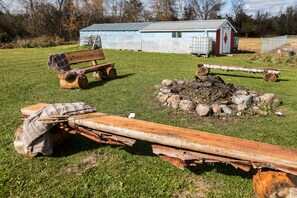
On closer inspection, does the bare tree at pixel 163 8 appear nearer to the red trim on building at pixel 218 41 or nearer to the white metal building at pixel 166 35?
the white metal building at pixel 166 35

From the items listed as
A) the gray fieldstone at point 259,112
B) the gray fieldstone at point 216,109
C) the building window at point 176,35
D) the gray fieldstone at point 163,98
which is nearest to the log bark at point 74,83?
the gray fieldstone at point 163,98

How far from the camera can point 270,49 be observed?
66.4 feet

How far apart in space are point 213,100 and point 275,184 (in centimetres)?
357

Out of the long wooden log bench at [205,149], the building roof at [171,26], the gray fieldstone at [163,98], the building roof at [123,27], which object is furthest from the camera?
the building roof at [123,27]

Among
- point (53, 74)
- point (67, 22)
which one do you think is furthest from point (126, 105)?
point (67, 22)

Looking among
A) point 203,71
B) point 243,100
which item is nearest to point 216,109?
point 243,100

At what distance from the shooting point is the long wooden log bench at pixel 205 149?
2498mm

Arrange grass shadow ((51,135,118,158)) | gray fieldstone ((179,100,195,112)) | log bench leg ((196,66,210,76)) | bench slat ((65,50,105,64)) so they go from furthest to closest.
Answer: log bench leg ((196,66,210,76)) < bench slat ((65,50,105,64)) < gray fieldstone ((179,100,195,112)) < grass shadow ((51,135,118,158))

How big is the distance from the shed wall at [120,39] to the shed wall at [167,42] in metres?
0.68

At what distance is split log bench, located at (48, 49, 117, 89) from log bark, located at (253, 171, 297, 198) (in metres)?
6.08

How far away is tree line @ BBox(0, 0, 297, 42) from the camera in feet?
96.4

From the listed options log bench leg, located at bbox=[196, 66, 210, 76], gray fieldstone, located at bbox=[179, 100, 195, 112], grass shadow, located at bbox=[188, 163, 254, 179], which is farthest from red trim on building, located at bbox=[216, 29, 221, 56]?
grass shadow, located at bbox=[188, 163, 254, 179]

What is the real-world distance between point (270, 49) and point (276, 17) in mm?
29311

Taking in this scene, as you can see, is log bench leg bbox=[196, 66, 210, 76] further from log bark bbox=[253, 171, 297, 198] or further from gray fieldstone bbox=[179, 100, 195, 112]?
log bark bbox=[253, 171, 297, 198]
